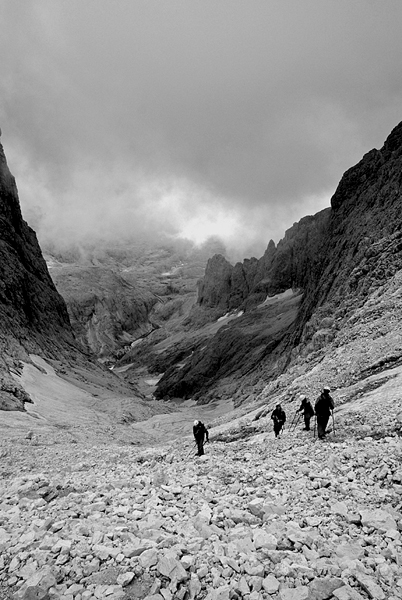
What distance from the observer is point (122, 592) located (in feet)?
21.5

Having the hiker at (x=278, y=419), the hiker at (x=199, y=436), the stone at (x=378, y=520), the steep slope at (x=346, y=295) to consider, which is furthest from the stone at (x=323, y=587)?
the steep slope at (x=346, y=295)

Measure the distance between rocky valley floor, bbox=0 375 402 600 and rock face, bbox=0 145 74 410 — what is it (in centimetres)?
5303

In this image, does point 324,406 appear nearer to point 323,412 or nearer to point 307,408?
point 323,412

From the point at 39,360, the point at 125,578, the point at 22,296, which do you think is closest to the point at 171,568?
the point at 125,578

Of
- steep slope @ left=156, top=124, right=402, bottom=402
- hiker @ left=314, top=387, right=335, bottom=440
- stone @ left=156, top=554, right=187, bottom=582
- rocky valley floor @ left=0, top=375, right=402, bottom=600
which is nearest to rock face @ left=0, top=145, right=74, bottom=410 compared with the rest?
steep slope @ left=156, top=124, right=402, bottom=402

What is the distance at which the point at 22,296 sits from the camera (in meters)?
93.7

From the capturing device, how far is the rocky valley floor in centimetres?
661

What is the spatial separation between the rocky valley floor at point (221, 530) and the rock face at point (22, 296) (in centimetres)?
5303

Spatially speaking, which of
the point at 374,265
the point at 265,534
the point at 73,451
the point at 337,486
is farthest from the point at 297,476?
the point at 374,265

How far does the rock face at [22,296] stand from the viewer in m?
78.4

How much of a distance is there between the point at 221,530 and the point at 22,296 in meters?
97.5

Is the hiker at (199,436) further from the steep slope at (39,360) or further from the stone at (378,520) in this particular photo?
the steep slope at (39,360)

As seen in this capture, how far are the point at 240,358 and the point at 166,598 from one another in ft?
346

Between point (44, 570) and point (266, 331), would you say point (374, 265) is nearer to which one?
point (44, 570)
